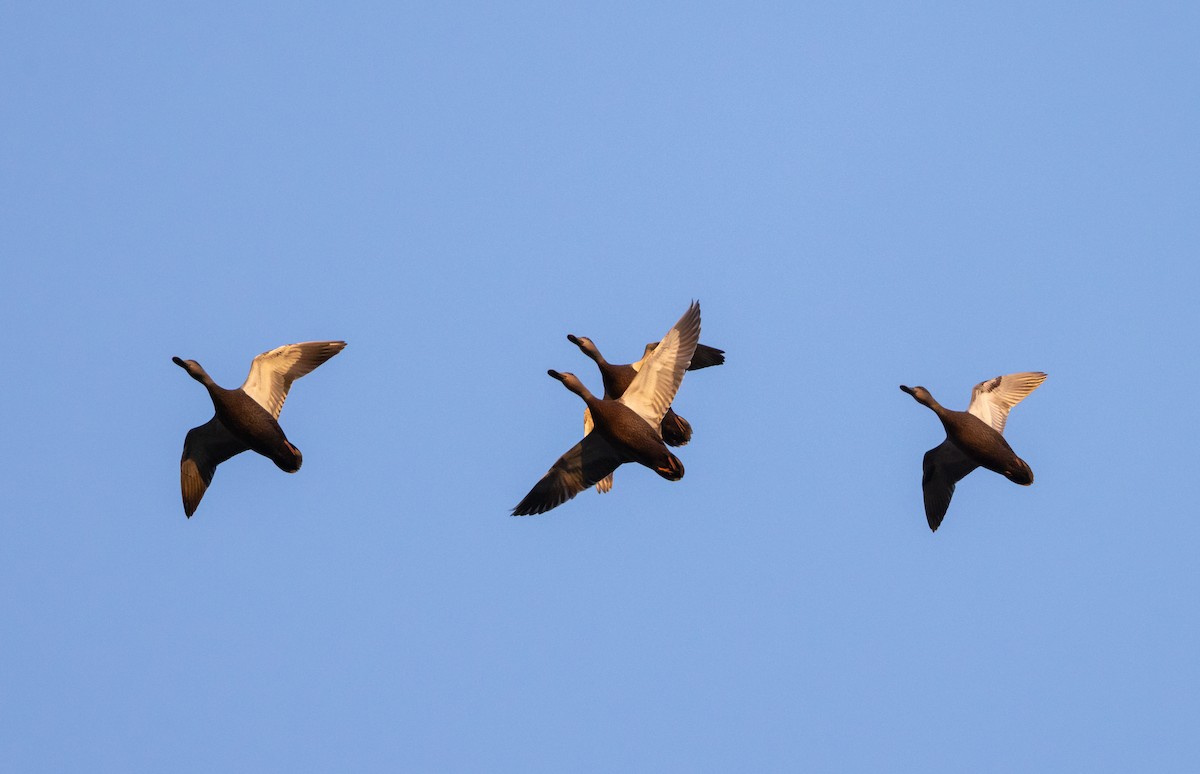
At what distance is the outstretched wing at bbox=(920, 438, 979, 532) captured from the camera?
83.1 feet

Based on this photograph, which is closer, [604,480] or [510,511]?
[510,511]

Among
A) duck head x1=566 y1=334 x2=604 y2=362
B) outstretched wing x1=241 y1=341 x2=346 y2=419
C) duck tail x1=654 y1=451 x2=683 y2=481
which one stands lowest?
duck tail x1=654 y1=451 x2=683 y2=481

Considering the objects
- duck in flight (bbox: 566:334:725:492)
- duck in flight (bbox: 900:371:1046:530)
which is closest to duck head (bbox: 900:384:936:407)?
duck in flight (bbox: 900:371:1046:530)

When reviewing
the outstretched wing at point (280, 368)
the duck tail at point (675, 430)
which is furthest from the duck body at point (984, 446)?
the outstretched wing at point (280, 368)

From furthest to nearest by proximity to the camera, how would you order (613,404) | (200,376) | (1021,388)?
(1021,388) → (200,376) → (613,404)

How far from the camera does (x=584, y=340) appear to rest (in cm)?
2486

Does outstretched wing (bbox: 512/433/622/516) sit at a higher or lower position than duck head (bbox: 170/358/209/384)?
lower

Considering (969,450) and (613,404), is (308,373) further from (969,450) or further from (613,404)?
(969,450)

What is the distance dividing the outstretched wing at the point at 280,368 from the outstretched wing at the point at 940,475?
9.58 meters

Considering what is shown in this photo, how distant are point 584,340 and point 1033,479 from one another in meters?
7.18

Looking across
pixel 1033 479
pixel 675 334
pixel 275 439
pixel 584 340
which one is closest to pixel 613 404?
pixel 675 334

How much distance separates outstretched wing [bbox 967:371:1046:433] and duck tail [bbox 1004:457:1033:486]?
1.40 m

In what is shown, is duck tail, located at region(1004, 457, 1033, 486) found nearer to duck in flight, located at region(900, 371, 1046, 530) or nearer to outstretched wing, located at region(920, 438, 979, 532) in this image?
duck in flight, located at region(900, 371, 1046, 530)

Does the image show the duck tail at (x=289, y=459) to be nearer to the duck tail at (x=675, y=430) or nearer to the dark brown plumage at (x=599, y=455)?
the dark brown plumage at (x=599, y=455)
